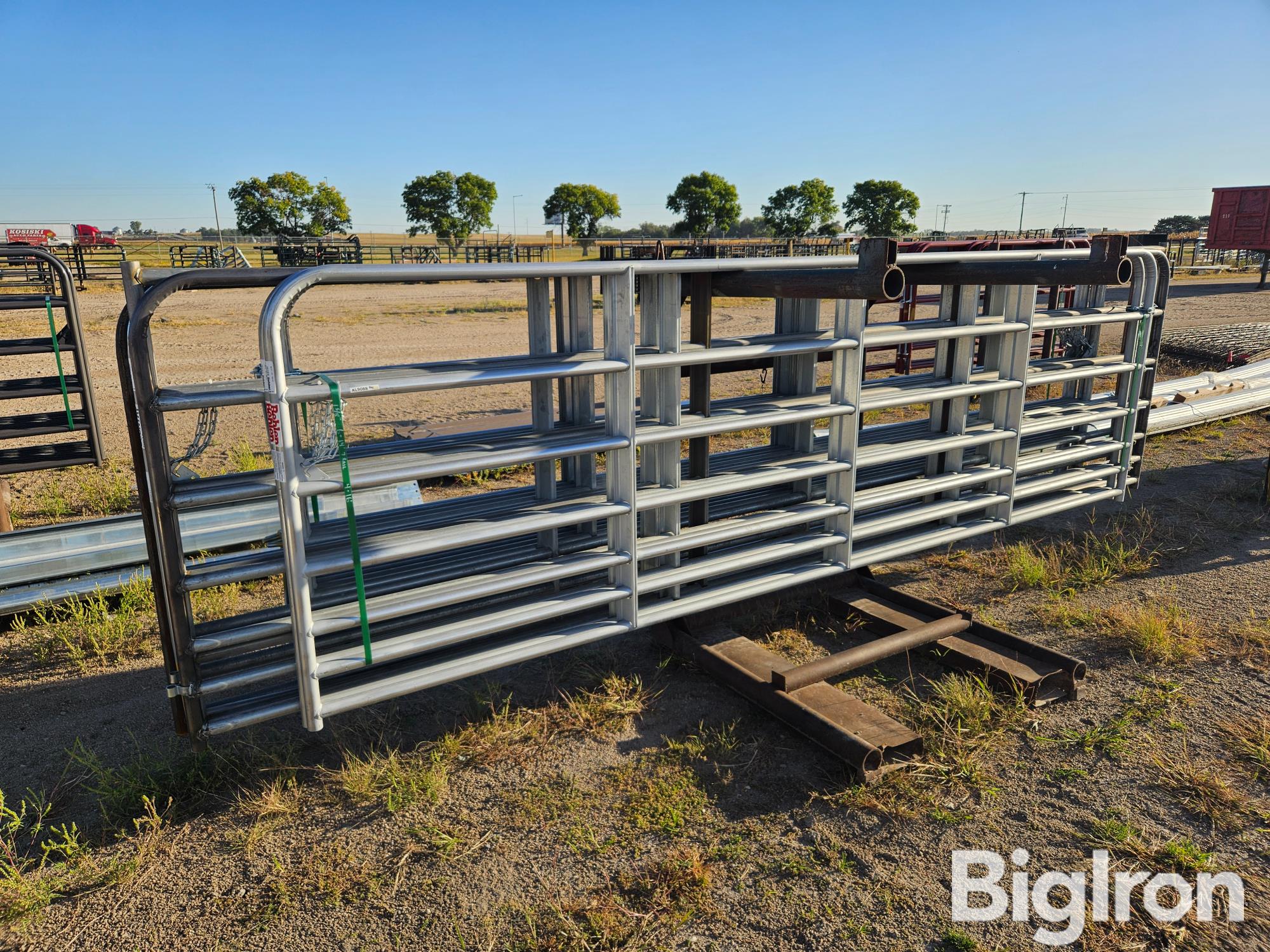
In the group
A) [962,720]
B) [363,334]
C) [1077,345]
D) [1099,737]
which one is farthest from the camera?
[363,334]

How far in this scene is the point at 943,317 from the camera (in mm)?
5457

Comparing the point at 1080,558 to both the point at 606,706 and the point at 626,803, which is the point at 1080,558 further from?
the point at 626,803

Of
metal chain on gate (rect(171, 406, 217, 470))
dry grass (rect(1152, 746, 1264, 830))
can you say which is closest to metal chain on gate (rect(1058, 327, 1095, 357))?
dry grass (rect(1152, 746, 1264, 830))

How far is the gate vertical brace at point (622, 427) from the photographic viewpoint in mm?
3566

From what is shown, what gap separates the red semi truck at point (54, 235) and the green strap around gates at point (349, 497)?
46.0 m

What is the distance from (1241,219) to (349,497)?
38605mm

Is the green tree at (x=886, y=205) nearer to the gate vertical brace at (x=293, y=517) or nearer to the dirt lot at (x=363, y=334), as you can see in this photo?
the dirt lot at (x=363, y=334)

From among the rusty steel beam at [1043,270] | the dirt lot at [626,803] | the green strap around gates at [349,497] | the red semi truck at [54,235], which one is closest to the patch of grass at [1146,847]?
the dirt lot at [626,803]

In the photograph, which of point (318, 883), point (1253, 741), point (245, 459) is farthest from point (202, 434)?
point (1253, 741)

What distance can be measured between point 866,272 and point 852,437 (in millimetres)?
1129

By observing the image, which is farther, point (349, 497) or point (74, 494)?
point (74, 494)

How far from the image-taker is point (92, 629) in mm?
4660

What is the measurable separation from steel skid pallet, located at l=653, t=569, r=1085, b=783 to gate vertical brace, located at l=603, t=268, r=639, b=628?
0.71 metres

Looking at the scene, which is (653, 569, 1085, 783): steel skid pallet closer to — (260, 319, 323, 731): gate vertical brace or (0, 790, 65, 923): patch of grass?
(260, 319, 323, 731): gate vertical brace
